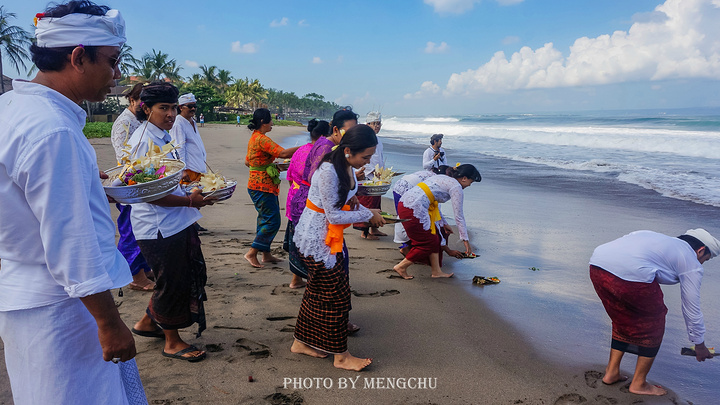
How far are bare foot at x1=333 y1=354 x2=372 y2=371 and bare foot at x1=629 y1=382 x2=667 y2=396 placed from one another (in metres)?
1.90

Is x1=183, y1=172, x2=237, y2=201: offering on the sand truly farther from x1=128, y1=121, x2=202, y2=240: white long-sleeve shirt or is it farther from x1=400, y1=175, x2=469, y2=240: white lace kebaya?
x1=400, y1=175, x2=469, y2=240: white lace kebaya

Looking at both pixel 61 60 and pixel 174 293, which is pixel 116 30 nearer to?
pixel 61 60

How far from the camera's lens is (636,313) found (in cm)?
323

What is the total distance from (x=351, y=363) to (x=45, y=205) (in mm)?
2527

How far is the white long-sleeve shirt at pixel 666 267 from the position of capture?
3.05 m

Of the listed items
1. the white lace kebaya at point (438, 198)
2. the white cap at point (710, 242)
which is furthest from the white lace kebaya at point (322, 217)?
the white cap at point (710, 242)

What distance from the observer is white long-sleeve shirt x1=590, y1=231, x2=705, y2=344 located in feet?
10.0

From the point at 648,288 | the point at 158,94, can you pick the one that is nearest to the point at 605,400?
the point at 648,288

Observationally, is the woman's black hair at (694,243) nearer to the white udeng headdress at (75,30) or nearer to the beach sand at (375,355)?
the beach sand at (375,355)

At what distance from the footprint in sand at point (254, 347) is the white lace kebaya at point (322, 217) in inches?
34.0

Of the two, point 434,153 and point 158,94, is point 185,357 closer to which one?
point 158,94

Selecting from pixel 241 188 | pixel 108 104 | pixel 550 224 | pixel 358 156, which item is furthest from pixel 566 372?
pixel 108 104

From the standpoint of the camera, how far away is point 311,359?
11.5 ft

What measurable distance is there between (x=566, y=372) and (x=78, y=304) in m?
3.35
